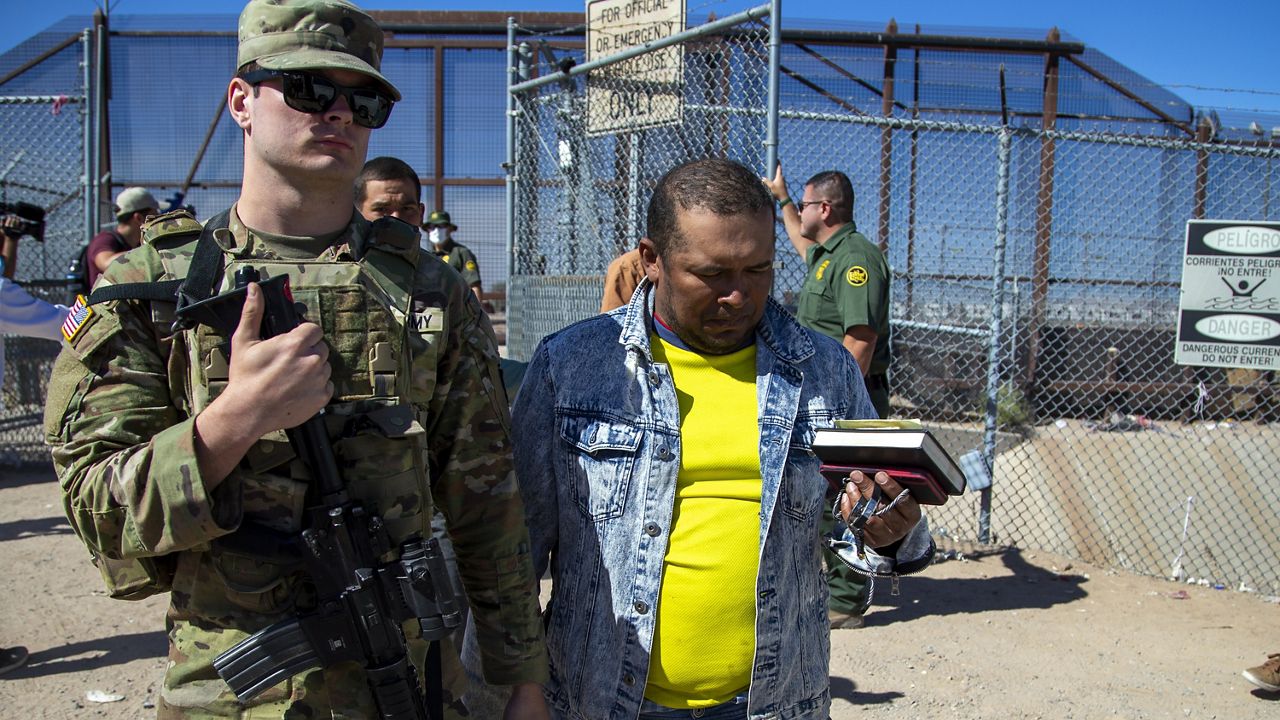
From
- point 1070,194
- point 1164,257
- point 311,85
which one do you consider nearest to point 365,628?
point 311,85

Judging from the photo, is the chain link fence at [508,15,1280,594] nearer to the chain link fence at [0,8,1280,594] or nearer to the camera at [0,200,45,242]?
the chain link fence at [0,8,1280,594]

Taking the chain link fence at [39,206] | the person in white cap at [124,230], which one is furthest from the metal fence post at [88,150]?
the person in white cap at [124,230]

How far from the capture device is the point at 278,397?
1.39 metres

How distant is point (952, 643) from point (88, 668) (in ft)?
13.4

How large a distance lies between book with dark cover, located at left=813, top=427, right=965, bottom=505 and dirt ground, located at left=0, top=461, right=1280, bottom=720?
7.91ft

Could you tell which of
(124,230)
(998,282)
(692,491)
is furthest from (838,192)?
(124,230)

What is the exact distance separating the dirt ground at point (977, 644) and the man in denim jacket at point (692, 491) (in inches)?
88.1

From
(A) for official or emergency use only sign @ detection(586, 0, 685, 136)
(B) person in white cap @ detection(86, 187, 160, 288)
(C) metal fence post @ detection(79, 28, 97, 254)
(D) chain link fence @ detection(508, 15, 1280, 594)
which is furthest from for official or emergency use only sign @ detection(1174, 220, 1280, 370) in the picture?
(C) metal fence post @ detection(79, 28, 97, 254)

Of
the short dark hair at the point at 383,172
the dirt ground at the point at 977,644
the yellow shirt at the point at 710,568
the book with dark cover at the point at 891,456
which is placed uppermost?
the short dark hair at the point at 383,172

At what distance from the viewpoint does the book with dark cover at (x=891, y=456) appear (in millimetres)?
1795

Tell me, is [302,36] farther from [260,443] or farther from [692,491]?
[692,491]

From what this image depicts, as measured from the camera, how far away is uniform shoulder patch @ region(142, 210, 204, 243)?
1588 mm

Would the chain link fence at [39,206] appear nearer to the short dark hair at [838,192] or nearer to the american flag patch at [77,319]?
the short dark hair at [838,192]

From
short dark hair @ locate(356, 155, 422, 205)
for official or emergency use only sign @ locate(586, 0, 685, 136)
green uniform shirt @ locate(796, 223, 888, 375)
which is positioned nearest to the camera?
short dark hair @ locate(356, 155, 422, 205)
